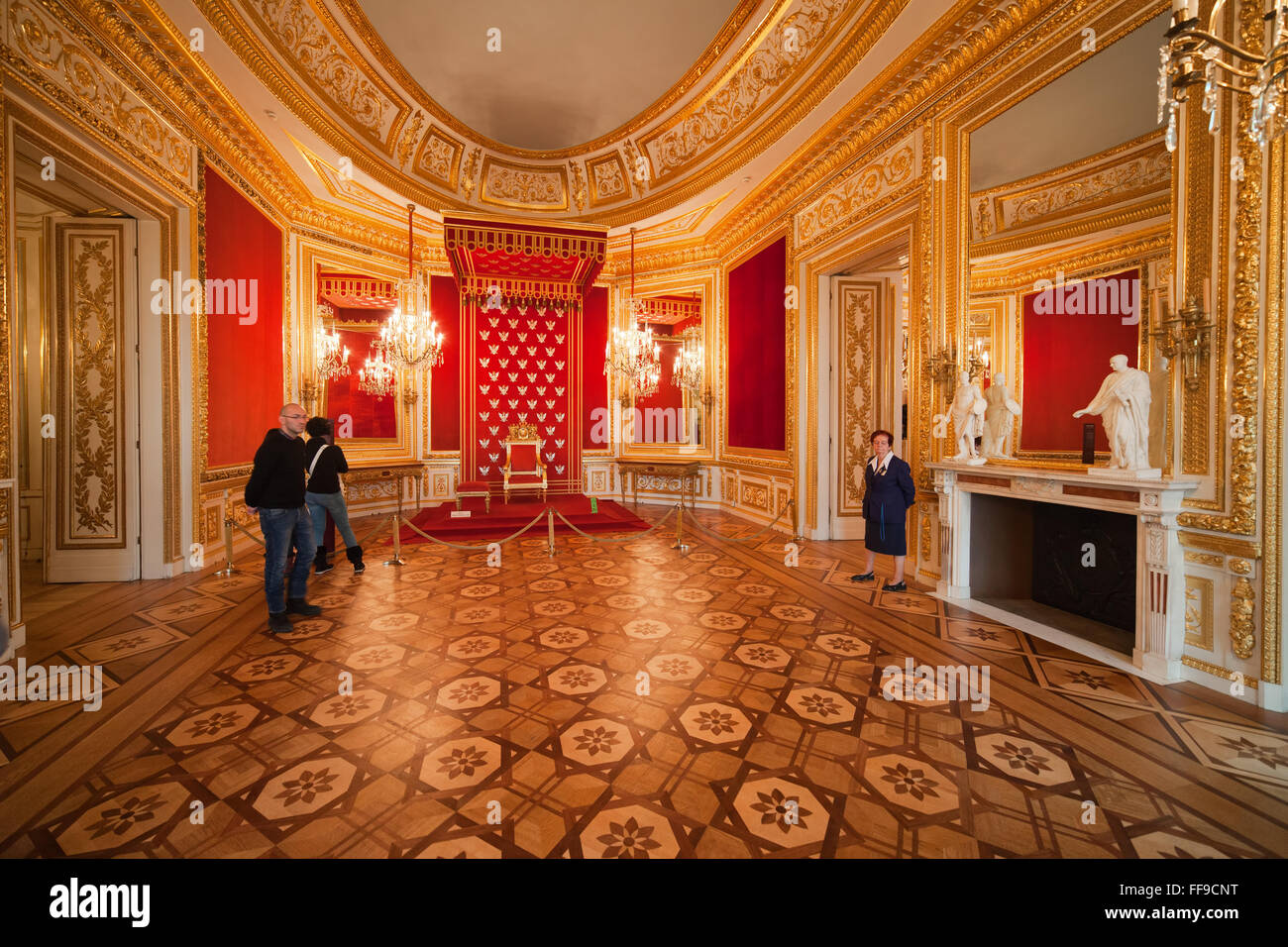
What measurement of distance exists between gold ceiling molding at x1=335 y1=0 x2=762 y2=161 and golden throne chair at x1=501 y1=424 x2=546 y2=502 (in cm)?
427

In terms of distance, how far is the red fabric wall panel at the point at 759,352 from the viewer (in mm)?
7586

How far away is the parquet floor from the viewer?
1878 millimetres

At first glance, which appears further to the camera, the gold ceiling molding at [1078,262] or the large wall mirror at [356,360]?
the large wall mirror at [356,360]

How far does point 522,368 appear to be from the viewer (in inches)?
380

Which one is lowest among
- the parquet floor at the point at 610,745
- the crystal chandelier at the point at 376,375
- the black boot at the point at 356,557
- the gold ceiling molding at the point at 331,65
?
the parquet floor at the point at 610,745

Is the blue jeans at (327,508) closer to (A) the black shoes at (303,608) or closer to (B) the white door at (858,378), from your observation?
(A) the black shoes at (303,608)

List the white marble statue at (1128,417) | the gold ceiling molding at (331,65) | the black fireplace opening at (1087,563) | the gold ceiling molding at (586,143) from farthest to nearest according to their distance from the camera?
the gold ceiling molding at (586,143)
the gold ceiling molding at (331,65)
the black fireplace opening at (1087,563)
the white marble statue at (1128,417)

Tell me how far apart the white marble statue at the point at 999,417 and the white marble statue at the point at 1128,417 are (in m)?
0.82

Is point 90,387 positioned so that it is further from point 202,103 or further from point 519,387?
point 519,387

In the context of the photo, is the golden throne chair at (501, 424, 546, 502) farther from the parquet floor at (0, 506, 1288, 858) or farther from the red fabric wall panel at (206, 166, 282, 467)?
the parquet floor at (0, 506, 1288, 858)

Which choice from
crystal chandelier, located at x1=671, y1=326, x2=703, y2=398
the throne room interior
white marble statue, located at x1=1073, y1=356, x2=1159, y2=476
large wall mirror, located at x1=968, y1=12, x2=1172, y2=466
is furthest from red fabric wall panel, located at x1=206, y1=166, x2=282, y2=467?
white marble statue, located at x1=1073, y1=356, x2=1159, y2=476

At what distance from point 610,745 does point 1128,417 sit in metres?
3.55

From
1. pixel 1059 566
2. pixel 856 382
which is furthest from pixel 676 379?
pixel 1059 566

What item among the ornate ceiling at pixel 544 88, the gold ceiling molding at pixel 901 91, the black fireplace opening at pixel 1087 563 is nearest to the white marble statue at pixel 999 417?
the black fireplace opening at pixel 1087 563
